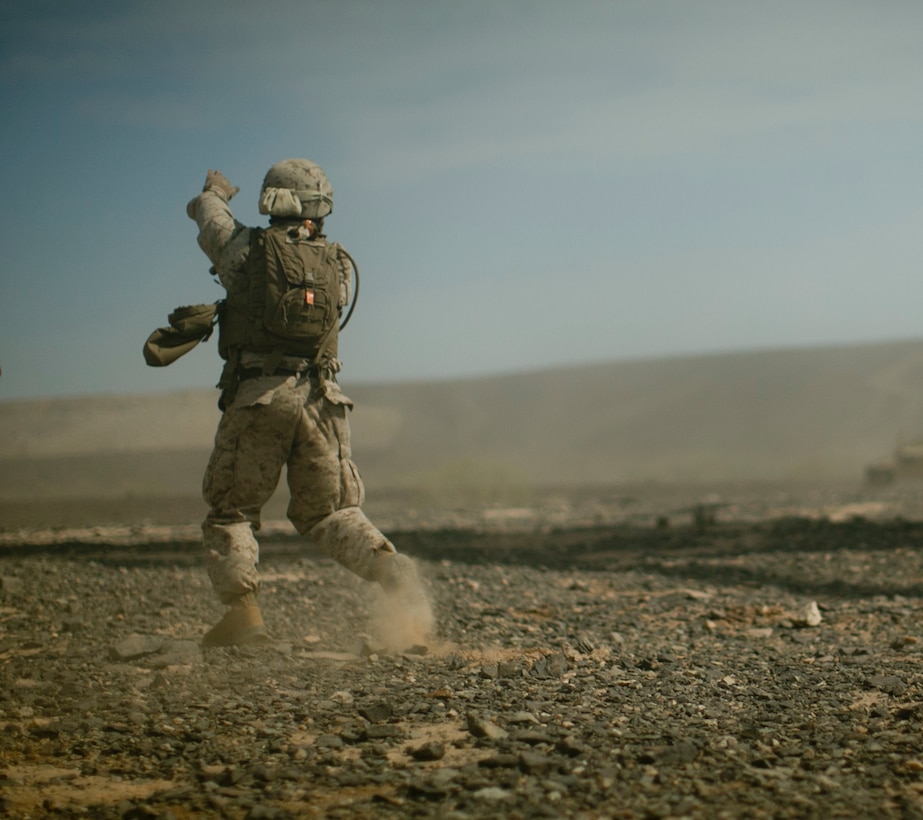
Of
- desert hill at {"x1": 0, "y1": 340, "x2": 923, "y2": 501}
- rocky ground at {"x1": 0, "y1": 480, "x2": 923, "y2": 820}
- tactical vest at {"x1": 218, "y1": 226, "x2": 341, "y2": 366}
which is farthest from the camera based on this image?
desert hill at {"x1": 0, "y1": 340, "x2": 923, "y2": 501}

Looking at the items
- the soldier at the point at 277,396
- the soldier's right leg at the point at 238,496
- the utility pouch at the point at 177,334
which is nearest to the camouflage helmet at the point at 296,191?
the soldier at the point at 277,396

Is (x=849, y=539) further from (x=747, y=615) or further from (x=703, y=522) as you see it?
(x=747, y=615)

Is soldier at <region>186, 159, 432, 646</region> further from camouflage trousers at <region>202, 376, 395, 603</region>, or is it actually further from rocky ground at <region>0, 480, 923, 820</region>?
rocky ground at <region>0, 480, 923, 820</region>

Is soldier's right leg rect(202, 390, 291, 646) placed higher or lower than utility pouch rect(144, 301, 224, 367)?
lower

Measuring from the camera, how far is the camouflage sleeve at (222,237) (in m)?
5.41

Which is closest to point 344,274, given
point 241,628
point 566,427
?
point 241,628

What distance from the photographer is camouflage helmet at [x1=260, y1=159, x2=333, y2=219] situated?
548 centimetres

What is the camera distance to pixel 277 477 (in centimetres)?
560

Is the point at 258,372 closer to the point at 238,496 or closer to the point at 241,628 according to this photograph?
the point at 238,496

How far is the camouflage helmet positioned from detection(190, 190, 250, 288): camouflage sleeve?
177 mm

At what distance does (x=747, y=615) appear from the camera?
7.39 m

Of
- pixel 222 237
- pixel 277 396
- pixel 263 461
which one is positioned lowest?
pixel 263 461

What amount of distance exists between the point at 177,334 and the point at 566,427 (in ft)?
236

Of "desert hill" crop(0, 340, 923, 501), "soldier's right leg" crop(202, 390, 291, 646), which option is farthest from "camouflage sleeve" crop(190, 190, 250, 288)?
"desert hill" crop(0, 340, 923, 501)
